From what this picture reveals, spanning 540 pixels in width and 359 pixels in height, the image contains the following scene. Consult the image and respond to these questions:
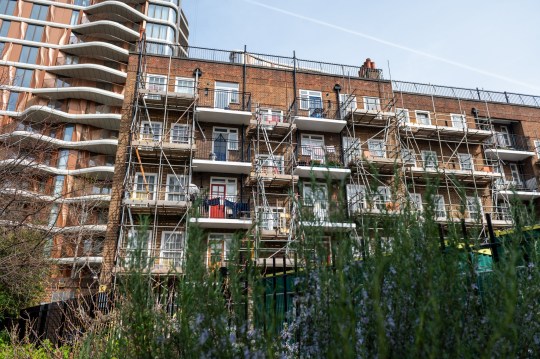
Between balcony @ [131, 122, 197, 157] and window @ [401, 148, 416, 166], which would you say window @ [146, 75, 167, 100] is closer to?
balcony @ [131, 122, 197, 157]

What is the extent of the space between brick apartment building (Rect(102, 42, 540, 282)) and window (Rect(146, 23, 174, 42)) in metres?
22.8

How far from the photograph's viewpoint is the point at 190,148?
1916 cm

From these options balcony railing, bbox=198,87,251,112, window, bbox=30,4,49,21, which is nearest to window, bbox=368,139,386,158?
balcony railing, bbox=198,87,251,112

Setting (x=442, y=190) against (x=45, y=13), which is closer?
(x=442, y=190)

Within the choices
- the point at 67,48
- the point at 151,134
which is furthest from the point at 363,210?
the point at 67,48

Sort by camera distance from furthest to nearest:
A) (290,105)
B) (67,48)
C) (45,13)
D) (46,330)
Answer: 1. (45,13)
2. (67,48)
3. (290,105)
4. (46,330)

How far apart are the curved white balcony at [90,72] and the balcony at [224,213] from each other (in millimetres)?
23171

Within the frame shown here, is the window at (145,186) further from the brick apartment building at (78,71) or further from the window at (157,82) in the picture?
the brick apartment building at (78,71)

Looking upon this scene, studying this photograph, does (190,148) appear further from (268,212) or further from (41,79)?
(41,79)

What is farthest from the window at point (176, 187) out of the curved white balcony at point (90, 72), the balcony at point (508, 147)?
the curved white balcony at point (90, 72)

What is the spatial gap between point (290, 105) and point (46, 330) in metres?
16.6

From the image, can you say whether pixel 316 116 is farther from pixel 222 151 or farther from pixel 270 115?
pixel 222 151

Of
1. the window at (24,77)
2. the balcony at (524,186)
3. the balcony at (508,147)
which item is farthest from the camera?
the window at (24,77)

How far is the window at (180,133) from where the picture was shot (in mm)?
20297
